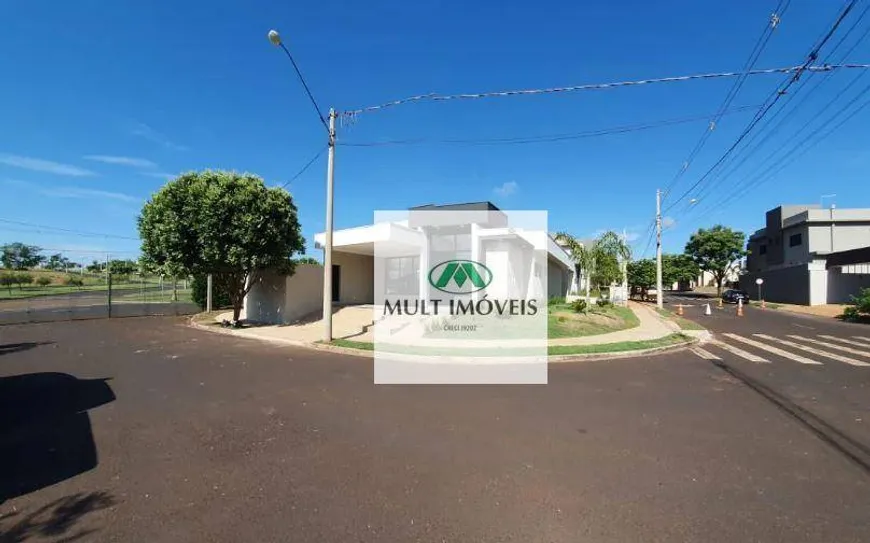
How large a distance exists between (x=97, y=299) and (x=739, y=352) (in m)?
29.8

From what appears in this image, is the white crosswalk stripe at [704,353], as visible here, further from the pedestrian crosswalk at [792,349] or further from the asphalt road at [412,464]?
the asphalt road at [412,464]

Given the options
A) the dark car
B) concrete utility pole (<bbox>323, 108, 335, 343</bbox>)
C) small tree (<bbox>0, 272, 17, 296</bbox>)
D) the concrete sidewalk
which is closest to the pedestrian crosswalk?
the concrete sidewalk

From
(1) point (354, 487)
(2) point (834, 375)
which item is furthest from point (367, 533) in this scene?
(2) point (834, 375)

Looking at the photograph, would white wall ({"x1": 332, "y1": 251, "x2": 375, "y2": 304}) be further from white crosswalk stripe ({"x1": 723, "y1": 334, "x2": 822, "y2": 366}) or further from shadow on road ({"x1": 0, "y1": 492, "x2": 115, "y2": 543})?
shadow on road ({"x1": 0, "y1": 492, "x2": 115, "y2": 543})

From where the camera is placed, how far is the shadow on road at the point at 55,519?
2754 mm

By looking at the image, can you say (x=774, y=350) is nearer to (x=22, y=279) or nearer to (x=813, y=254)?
(x=813, y=254)

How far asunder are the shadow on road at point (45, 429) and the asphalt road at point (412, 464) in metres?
0.03

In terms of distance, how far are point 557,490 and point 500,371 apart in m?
5.06

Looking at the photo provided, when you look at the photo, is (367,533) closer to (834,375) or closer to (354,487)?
(354,487)

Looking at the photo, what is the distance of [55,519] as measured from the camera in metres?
2.94

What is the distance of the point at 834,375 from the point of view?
8062 millimetres

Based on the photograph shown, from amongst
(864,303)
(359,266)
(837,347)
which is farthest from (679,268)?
(359,266)

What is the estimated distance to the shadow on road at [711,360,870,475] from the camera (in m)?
4.16

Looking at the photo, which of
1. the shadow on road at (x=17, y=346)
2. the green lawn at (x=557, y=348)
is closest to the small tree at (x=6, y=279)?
the shadow on road at (x=17, y=346)
